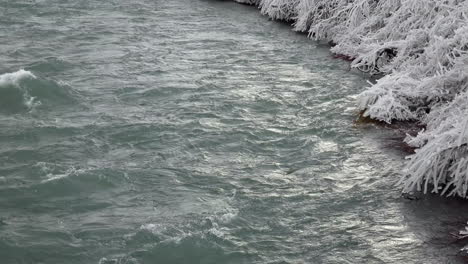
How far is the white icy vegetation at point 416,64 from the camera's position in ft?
35.6

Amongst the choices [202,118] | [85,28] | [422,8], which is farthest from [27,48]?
[422,8]

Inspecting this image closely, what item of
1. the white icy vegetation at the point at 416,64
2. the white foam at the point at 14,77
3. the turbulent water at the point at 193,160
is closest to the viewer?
the turbulent water at the point at 193,160

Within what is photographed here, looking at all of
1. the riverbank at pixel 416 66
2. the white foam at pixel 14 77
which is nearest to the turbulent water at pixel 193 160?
the white foam at pixel 14 77

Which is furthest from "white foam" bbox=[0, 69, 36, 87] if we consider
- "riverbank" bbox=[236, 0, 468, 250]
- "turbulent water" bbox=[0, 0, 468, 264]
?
"riverbank" bbox=[236, 0, 468, 250]

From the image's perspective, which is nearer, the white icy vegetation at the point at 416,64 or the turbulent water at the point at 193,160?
the turbulent water at the point at 193,160

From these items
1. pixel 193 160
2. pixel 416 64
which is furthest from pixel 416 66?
pixel 193 160

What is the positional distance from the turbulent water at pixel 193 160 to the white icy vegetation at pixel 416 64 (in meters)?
0.46

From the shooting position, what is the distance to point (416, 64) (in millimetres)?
15125

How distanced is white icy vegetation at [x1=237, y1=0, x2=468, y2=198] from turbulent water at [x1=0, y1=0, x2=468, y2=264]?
1.52 feet

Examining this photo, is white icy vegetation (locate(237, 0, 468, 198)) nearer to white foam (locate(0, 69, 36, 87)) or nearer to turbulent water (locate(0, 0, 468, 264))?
turbulent water (locate(0, 0, 468, 264))

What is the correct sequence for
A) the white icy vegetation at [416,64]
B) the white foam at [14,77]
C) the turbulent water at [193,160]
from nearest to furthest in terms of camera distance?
the turbulent water at [193,160] < the white icy vegetation at [416,64] < the white foam at [14,77]

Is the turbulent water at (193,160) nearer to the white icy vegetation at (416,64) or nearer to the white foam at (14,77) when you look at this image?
the white foam at (14,77)

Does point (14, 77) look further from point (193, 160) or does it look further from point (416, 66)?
point (416, 66)

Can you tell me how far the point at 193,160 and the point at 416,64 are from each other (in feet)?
19.5
